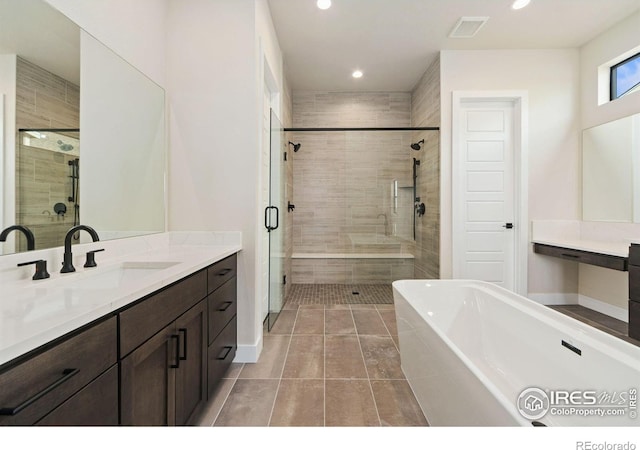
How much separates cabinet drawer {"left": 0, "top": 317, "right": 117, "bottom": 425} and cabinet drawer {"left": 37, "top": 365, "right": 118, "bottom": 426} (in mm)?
19

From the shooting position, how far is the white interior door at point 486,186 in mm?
3348

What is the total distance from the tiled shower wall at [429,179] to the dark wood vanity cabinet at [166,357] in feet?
9.25

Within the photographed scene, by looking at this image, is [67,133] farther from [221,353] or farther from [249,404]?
[249,404]

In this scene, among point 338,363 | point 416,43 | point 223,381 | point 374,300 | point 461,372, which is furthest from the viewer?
point 374,300

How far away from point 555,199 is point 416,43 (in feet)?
8.06

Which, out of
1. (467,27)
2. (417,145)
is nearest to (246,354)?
(417,145)

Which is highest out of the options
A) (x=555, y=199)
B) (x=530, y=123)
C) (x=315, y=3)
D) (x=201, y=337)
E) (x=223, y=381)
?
(x=315, y=3)

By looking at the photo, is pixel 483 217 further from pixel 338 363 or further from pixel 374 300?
pixel 338 363

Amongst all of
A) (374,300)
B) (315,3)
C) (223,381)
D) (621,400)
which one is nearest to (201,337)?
(223,381)

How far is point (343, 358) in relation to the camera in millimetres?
2193

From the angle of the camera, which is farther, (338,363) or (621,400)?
(338,363)

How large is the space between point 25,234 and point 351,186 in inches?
135

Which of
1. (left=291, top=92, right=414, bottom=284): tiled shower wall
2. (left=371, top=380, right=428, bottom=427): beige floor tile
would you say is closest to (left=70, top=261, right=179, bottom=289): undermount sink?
(left=371, top=380, right=428, bottom=427): beige floor tile

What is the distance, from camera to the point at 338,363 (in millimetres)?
2119
